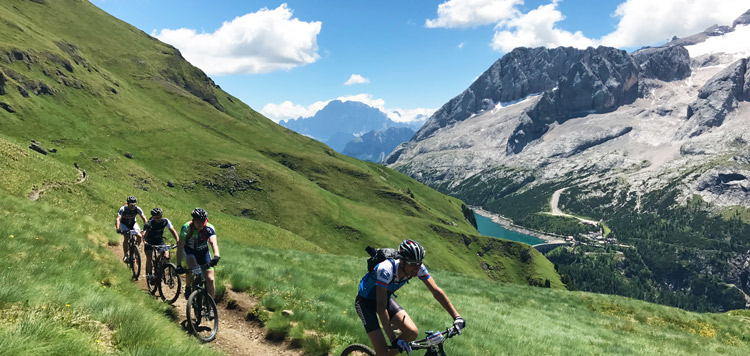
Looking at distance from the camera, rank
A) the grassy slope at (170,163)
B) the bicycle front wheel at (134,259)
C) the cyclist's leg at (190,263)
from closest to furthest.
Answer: the cyclist's leg at (190,263)
the bicycle front wheel at (134,259)
the grassy slope at (170,163)

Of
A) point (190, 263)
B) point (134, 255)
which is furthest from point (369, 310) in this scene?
point (134, 255)

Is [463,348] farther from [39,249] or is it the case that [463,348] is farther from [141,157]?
[141,157]

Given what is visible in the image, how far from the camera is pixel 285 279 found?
16.9 m

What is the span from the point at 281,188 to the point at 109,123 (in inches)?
2016

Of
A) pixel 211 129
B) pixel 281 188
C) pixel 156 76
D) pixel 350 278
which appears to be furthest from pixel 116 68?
pixel 350 278

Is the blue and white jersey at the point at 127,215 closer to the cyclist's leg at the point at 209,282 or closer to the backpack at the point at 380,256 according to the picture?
A: the cyclist's leg at the point at 209,282

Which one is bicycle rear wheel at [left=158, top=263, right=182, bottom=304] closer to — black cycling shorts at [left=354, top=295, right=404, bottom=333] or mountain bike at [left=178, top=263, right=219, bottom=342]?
mountain bike at [left=178, top=263, right=219, bottom=342]

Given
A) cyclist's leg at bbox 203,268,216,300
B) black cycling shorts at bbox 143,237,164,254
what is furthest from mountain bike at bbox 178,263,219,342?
black cycling shorts at bbox 143,237,164,254

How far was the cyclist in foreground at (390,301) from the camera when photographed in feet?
25.0

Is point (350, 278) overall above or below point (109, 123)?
below

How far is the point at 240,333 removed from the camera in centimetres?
1193

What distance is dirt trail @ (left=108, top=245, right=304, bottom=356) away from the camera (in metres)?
10.7

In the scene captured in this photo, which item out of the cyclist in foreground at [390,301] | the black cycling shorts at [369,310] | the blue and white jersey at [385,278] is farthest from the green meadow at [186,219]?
the blue and white jersey at [385,278]

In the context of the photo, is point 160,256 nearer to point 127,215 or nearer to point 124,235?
point 124,235
